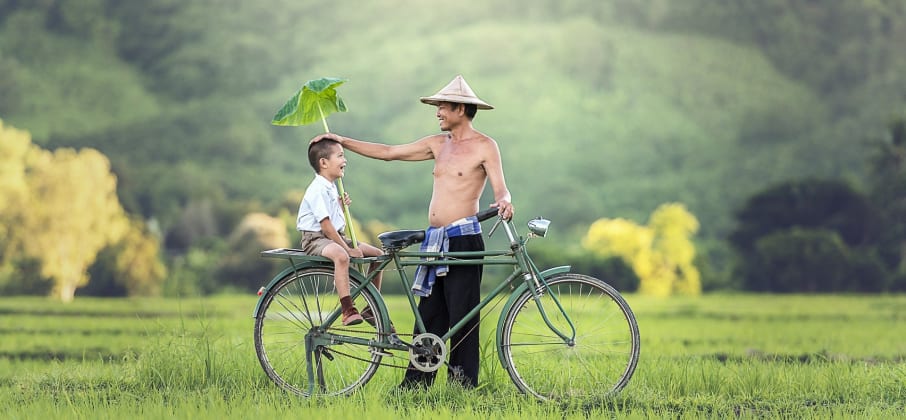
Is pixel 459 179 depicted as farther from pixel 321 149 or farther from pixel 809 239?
pixel 809 239

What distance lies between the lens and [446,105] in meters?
7.18

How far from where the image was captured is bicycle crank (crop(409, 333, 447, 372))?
6961 millimetres

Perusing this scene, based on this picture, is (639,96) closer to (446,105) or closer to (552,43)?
(552,43)

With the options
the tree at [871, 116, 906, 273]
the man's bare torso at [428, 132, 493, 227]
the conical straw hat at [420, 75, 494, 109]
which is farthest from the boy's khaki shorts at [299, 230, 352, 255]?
the tree at [871, 116, 906, 273]

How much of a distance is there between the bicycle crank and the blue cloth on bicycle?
348mm

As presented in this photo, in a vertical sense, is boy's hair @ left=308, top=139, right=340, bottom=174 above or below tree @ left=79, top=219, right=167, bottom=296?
below

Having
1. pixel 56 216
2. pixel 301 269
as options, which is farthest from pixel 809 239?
pixel 301 269

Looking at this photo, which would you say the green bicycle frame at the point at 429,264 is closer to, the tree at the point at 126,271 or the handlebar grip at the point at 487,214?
the handlebar grip at the point at 487,214

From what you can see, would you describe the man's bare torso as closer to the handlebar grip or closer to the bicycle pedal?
the handlebar grip

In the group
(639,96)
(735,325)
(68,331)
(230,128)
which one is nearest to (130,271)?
(68,331)

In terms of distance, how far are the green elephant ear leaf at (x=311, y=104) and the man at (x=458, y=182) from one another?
311 mm

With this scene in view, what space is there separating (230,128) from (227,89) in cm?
639

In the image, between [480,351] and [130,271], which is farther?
[130,271]

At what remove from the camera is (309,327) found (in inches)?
285
